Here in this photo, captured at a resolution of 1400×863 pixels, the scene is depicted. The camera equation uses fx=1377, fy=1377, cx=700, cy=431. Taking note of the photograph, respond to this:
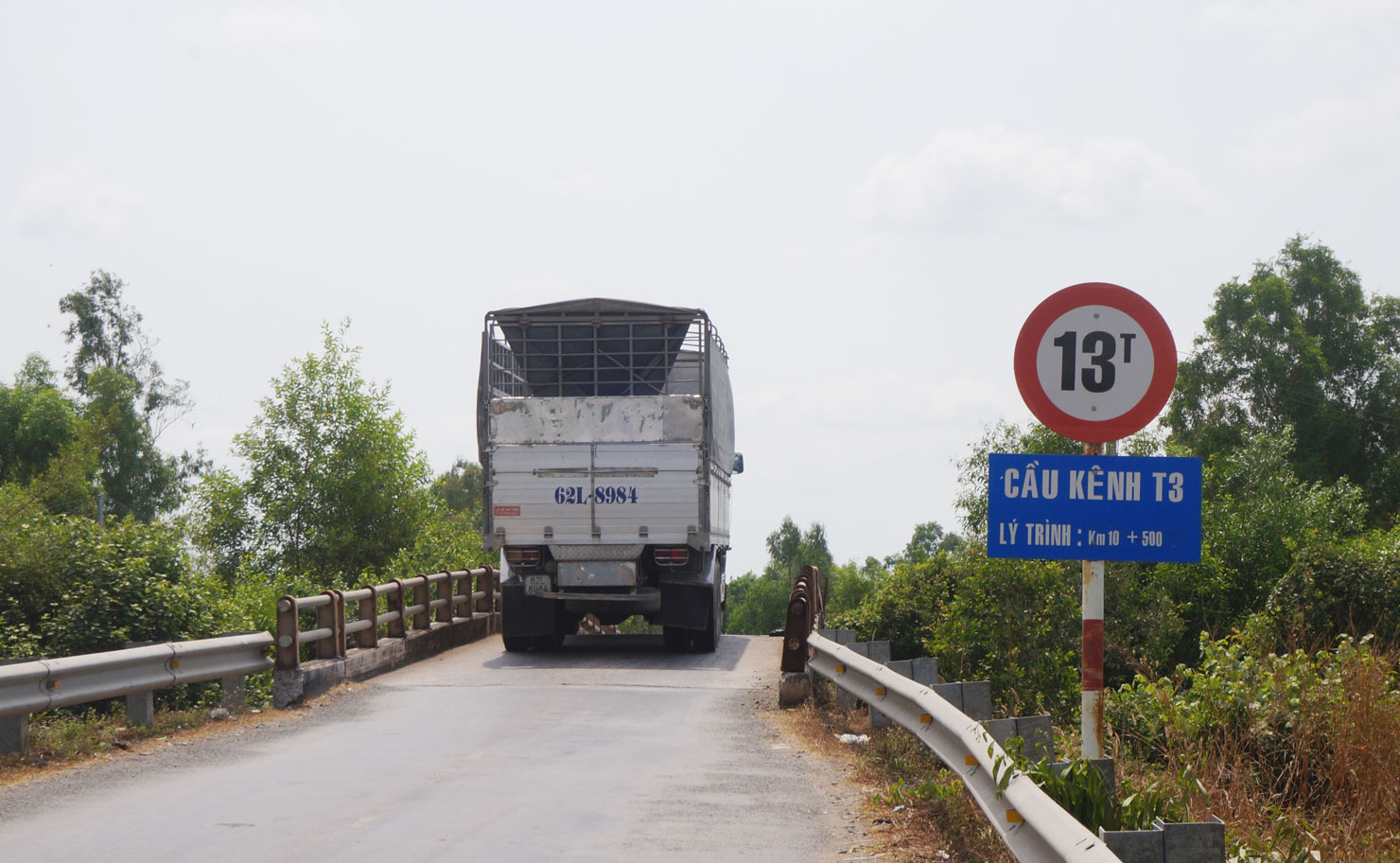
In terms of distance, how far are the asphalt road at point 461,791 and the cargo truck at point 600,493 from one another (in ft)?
14.1

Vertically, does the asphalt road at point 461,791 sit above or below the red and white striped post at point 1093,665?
below

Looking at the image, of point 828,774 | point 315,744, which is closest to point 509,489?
point 315,744

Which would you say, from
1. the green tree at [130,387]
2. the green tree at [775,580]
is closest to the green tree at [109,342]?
the green tree at [130,387]

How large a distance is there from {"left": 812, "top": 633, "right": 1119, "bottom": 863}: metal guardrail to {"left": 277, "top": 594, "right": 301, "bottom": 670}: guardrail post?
5615mm

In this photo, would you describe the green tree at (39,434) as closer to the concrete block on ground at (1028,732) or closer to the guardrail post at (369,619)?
the guardrail post at (369,619)

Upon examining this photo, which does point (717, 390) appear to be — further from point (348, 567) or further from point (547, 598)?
point (348, 567)

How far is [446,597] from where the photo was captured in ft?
65.6

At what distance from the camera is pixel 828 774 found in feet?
29.7

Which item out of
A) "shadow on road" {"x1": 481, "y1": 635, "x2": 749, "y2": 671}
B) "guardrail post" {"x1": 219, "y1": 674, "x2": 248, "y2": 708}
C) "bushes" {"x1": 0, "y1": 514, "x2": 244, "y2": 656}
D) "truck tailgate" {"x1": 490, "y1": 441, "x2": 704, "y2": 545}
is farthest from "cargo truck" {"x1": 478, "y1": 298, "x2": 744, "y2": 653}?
"guardrail post" {"x1": 219, "y1": 674, "x2": 248, "y2": 708}

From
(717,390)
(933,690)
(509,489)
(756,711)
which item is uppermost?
(717,390)

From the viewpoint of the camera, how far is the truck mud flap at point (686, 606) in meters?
18.1

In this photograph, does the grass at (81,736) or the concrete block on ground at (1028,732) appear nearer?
the concrete block on ground at (1028,732)

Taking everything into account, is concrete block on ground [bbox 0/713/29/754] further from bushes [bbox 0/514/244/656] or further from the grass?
bushes [bbox 0/514/244/656]

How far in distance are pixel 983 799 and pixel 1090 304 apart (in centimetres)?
226
